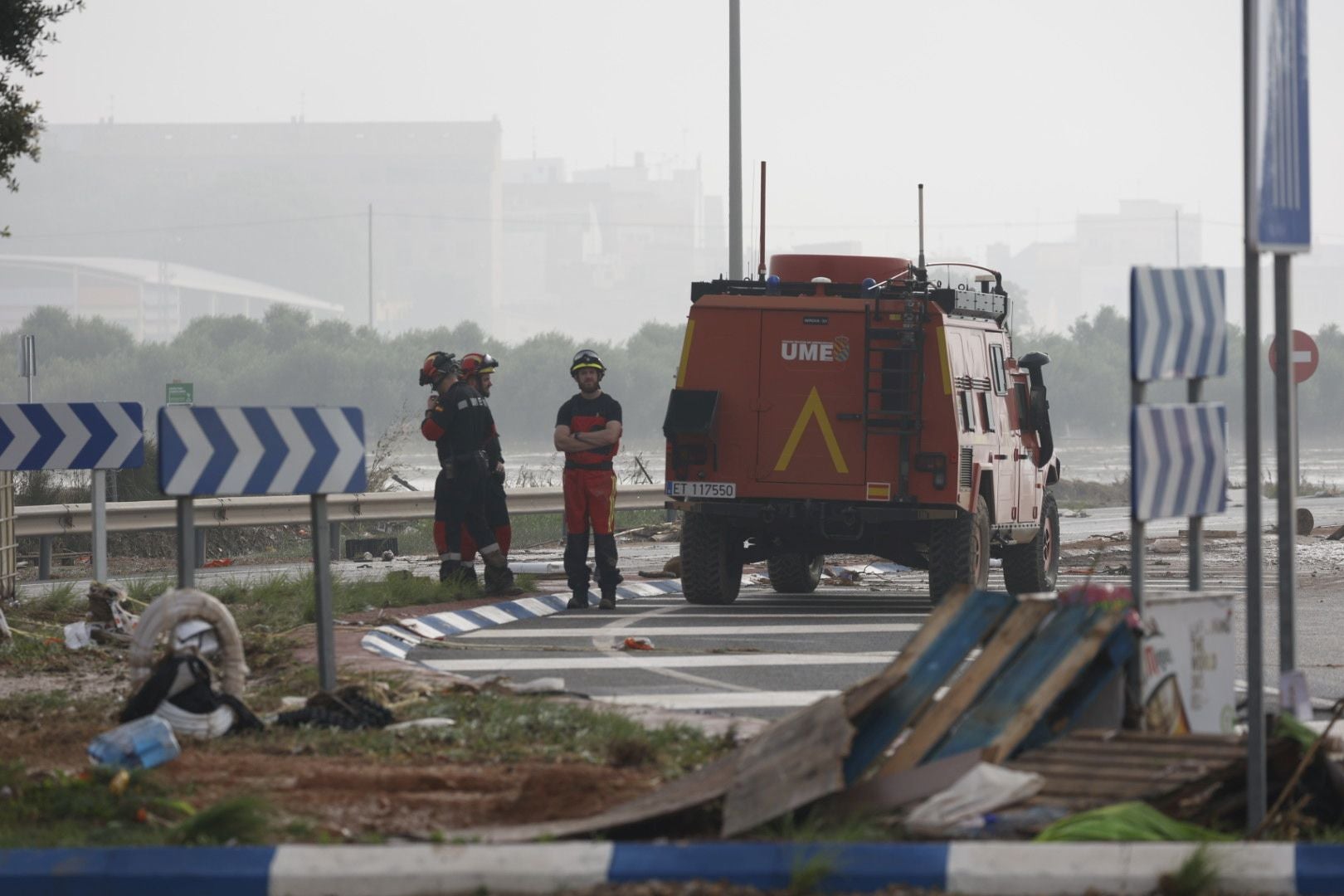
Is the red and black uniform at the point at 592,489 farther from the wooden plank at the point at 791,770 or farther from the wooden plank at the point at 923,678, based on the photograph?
the wooden plank at the point at 791,770

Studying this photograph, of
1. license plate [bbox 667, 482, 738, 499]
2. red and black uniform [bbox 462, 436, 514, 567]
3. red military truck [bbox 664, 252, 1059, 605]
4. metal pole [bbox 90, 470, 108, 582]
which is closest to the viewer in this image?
metal pole [bbox 90, 470, 108, 582]

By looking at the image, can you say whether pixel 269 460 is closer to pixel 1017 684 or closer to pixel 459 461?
pixel 1017 684

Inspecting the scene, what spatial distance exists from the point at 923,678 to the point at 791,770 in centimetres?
76

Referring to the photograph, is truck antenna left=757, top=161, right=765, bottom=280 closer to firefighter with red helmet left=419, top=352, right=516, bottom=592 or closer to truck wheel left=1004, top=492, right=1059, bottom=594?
firefighter with red helmet left=419, top=352, right=516, bottom=592

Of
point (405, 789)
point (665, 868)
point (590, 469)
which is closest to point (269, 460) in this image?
point (405, 789)

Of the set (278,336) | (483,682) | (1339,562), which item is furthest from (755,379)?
(278,336)

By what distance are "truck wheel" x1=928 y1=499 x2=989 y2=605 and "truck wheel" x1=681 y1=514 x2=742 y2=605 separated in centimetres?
165

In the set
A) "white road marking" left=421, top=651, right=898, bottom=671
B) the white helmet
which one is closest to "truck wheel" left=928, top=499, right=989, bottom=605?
"white road marking" left=421, top=651, right=898, bottom=671

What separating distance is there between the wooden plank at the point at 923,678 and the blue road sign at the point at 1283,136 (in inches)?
66.1

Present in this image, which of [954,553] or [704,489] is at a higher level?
[704,489]

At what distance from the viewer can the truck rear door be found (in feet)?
48.4

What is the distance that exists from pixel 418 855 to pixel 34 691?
4.91 m

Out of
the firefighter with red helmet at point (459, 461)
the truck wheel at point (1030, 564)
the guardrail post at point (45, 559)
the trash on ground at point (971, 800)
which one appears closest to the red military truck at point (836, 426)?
the firefighter with red helmet at point (459, 461)

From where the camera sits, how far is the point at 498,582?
50.1ft
